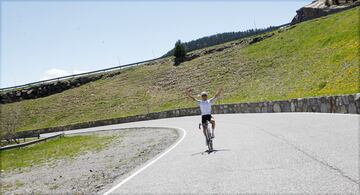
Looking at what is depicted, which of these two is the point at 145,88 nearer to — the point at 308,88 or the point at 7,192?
the point at 308,88

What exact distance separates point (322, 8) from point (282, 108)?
162ft

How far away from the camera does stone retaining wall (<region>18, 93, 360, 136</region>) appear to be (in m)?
18.0

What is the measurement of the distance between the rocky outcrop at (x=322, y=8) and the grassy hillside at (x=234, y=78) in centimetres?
509

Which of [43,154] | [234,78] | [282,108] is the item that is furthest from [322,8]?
[43,154]

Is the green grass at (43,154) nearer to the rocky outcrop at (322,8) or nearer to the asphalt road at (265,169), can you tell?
the asphalt road at (265,169)

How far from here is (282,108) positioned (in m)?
27.8

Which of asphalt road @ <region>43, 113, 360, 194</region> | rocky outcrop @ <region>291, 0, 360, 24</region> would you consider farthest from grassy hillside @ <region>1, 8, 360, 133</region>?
asphalt road @ <region>43, 113, 360, 194</region>

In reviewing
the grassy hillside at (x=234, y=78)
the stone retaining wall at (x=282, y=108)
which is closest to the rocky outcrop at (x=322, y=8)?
the grassy hillside at (x=234, y=78)

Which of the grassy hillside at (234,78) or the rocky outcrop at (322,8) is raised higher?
the rocky outcrop at (322,8)

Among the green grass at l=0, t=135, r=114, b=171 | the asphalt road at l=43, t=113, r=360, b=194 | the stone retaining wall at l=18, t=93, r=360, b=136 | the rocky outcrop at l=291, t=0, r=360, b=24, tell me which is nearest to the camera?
the asphalt road at l=43, t=113, r=360, b=194

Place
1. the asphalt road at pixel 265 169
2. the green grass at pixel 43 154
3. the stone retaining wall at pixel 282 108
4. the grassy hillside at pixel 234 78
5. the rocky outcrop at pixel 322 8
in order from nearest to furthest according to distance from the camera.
Result: the asphalt road at pixel 265 169
the stone retaining wall at pixel 282 108
the green grass at pixel 43 154
the grassy hillside at pixel 234 78
the rocky outcrop at pixel 322 8

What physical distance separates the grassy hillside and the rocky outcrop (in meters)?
5.09

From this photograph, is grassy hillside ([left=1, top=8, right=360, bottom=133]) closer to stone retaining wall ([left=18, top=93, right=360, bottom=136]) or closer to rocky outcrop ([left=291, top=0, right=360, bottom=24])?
stone retaining wall ([left=18, top=93, right=360, bottom=136])

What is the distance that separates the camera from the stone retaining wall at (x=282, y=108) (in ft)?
59.0
